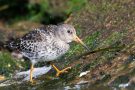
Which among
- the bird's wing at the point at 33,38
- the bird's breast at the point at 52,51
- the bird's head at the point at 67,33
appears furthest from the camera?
the bird's head at the point at 67,33

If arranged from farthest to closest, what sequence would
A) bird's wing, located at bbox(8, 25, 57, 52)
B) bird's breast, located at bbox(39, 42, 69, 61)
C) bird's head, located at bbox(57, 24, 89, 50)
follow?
bird's head, located at bbox(57, 24, 89, 50)
bird's wing, located at bbox(8, 25, 57, 52)
bird's breast, located at bbox(39, 42, 69, 61)

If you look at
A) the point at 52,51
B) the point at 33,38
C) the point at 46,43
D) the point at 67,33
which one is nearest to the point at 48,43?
the point at 46,43

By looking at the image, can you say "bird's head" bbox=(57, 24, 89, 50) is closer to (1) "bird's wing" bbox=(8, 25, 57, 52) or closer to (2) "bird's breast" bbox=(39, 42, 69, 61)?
(1) "bird's wing" bbox=(8, 25, 57, 52)

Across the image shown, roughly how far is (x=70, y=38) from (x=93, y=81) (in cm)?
135

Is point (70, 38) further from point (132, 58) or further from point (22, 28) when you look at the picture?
point (22, 28)

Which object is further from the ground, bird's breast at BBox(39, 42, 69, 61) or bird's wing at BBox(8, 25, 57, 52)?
bird's wing at BBox(8, 25, 57, 52)

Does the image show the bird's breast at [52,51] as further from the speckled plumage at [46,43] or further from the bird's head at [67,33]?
the bird's head at [67,33]

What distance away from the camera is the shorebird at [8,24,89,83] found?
9.09 meters

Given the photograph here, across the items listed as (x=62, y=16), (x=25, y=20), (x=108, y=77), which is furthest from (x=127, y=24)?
(x=25, y=20)

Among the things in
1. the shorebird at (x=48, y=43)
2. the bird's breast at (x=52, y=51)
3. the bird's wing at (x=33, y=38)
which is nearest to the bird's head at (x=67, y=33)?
the shorebird at (x=48, y=43)

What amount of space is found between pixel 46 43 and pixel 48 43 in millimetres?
30

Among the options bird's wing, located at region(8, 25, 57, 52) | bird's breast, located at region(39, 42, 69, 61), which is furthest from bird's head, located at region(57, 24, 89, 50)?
bird's breast, located at region(39, 42, 69, 61)

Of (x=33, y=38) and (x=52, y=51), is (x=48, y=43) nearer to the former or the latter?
(x=52, y=51)

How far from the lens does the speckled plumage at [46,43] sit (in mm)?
9086
